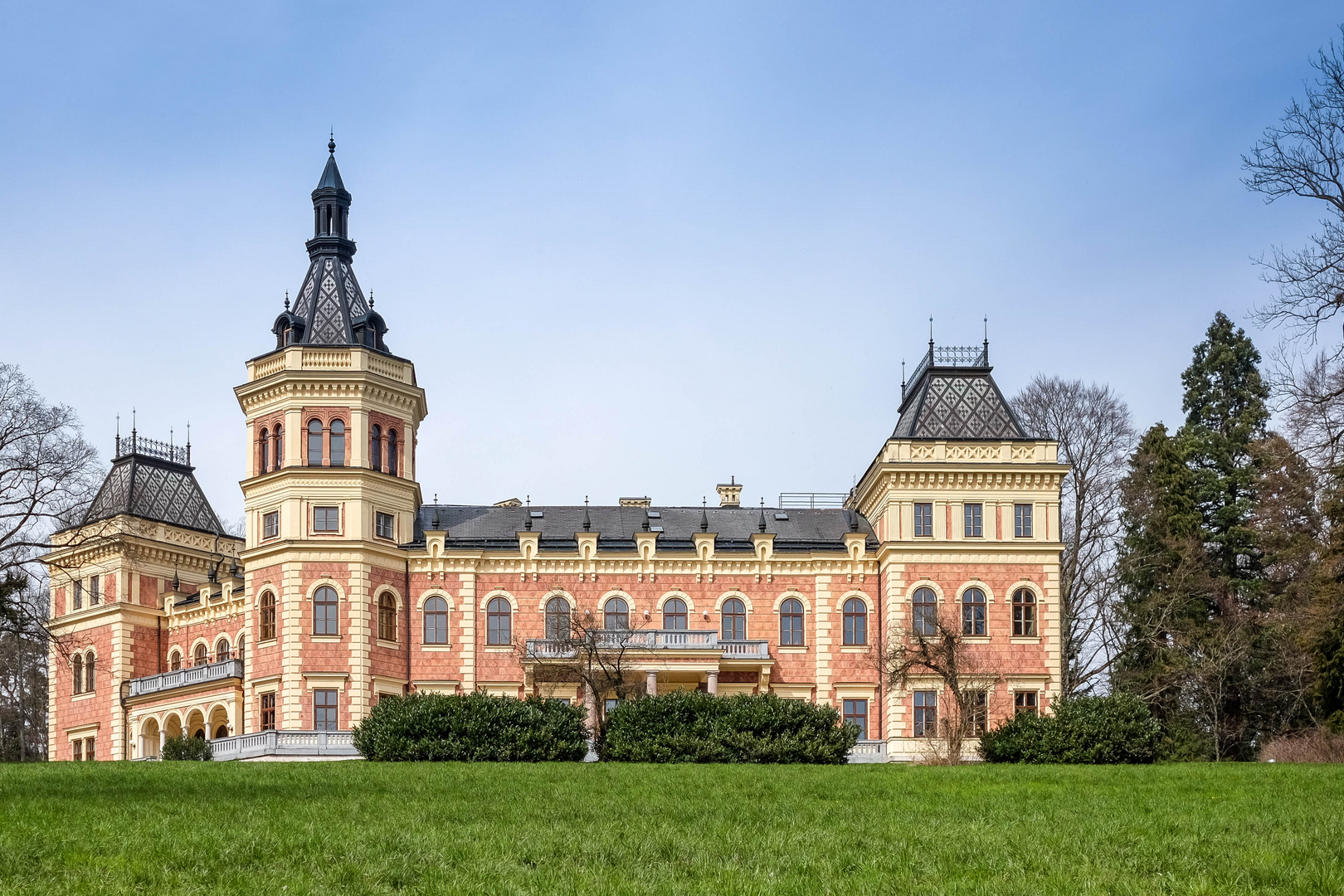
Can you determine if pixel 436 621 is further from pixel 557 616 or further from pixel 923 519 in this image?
pixel 923 519

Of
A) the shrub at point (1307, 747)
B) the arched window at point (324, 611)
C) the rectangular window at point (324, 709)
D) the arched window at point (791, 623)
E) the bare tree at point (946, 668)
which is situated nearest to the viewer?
the shrub at point (1307, 747)

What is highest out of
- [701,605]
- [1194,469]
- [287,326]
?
[287,326]

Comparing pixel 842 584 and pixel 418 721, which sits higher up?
pixel 842 584

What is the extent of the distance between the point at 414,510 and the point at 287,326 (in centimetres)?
722

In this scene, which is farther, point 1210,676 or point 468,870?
point 1210,676

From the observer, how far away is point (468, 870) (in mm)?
15562

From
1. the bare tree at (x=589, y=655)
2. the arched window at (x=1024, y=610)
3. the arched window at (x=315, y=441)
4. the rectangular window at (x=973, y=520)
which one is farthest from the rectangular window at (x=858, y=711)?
the arched window at (x=315, y=441)

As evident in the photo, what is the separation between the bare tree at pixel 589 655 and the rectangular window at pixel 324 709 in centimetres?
591

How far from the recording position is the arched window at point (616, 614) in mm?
53969

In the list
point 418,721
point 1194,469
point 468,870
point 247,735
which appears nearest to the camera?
point 468,870

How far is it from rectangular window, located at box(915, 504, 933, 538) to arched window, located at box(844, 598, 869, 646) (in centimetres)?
310

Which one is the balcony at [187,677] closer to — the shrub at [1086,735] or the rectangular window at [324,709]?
the rectangular window at [324,709]

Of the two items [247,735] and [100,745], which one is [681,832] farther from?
[100,745]

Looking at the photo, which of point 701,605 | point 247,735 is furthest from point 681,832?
point 701,605
